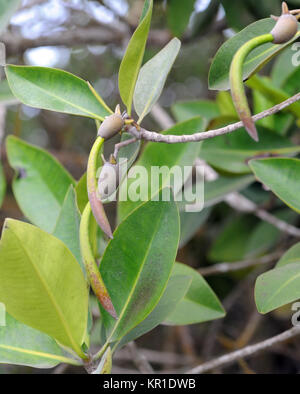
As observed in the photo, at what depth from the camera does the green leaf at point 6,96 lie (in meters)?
0.96

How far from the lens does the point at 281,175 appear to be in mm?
669

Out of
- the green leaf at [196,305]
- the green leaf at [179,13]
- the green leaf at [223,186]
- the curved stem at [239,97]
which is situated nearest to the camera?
the curved stem at [239,97]

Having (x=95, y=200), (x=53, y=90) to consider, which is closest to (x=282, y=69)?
(x=53, y=90)

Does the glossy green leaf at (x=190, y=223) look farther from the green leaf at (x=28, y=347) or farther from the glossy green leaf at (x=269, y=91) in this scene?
the green leaf at (x=28, y=347)

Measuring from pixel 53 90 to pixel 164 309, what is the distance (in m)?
0.32

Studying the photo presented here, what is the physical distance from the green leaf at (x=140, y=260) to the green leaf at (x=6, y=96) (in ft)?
1.59

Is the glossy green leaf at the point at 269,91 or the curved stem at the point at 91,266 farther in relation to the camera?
the glossy green leaf at the point at 269,91

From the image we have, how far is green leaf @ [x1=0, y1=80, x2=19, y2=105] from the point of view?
3.15ft

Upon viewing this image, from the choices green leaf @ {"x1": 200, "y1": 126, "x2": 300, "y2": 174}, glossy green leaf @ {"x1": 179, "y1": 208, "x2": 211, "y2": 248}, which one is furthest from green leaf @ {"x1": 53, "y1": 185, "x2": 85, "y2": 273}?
glossy green leaf @ {"x1": 179, "y1": 208, "x2": 211, "y2": 248}

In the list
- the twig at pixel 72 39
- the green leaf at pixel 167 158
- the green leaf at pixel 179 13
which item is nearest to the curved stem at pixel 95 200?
the green leaf at pixel 167 158

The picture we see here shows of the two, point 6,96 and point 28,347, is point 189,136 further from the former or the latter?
point 6,96

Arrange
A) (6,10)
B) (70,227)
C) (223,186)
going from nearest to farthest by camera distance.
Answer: (70,227) < (6,10) < (223,186)

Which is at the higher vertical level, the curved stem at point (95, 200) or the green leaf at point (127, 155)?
the green leaf at point (127, 155)

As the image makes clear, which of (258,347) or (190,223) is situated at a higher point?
(190,223)
